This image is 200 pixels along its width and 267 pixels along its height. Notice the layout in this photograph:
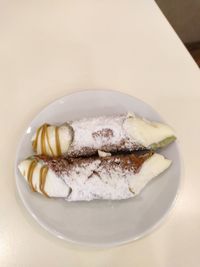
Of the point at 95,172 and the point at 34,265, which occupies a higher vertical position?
the point at 95,172

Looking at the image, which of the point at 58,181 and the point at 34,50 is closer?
the point at 58,181

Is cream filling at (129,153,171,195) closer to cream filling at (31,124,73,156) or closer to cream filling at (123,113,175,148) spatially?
cream filling at (123,113,175,148)

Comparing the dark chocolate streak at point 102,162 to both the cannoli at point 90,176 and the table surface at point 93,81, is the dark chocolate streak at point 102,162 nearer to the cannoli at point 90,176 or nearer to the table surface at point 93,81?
the cannoli at point 90,176

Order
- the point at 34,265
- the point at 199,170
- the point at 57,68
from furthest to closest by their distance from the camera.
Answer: the point at 57,68
the point at 199,170
the point at 34,265

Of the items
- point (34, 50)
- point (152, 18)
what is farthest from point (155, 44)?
point (34, 50)

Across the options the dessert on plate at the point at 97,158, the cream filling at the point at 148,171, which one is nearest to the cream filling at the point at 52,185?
the dessert on plate at the point at 97,158

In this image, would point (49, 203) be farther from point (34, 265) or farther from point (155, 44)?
point (155, 44)

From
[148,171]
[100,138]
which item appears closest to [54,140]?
[100,138]

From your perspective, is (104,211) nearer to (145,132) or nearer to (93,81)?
(145,132)

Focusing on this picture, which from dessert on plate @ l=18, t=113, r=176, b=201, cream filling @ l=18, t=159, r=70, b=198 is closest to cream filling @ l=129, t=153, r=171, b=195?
dessert on plate @ l=18, t=113, r=176, b=201
